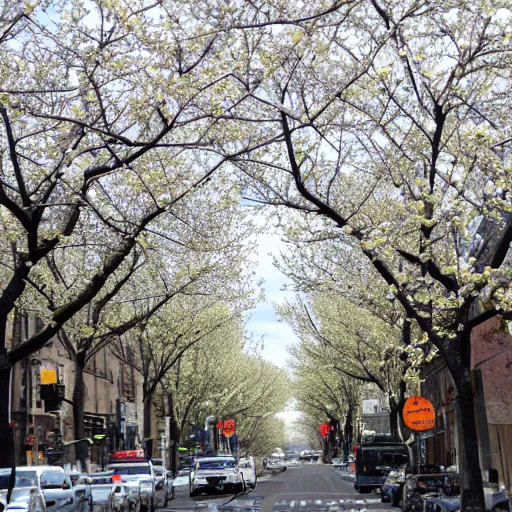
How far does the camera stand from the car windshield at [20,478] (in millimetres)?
18208

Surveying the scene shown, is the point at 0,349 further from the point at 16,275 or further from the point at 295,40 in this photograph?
the point at 295,40

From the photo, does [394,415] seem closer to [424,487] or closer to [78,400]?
[78,400]

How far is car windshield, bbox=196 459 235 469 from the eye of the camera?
129 feet

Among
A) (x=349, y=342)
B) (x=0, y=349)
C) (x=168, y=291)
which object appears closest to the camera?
(x=0, y=349)

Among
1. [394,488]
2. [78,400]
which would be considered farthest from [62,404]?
[394,488]

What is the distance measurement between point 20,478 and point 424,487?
33.5ft

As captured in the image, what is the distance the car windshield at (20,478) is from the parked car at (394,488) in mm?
14196

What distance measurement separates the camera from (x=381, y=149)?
19703 mm

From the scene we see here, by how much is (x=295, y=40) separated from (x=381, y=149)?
5636 millimetres

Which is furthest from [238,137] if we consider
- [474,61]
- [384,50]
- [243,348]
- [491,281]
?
[243,348]

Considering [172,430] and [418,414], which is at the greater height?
[172,430]

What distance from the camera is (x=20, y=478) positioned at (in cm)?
1933

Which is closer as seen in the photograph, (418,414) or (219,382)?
(418,414)

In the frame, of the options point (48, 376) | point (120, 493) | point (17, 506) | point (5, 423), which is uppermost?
point (48, 376)
